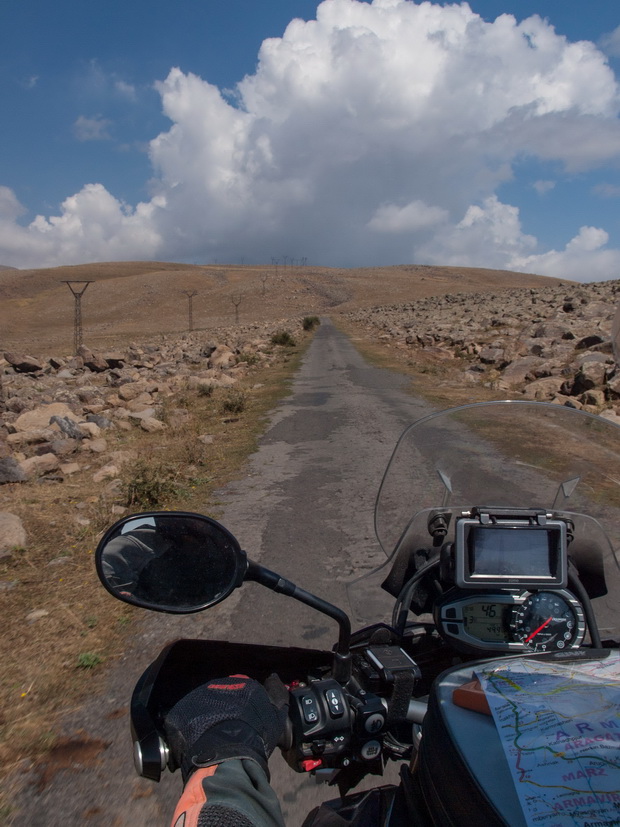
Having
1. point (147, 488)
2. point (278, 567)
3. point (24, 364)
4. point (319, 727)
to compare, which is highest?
point (319, 727)

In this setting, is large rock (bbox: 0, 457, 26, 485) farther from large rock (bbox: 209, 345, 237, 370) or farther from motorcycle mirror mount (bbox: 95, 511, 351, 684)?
large rock (bbox: 209, 345, 237, 370)

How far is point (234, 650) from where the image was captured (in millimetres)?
1807

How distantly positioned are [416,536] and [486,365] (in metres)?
18.7

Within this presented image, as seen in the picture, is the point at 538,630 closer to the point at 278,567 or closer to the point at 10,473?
the point at 278,567

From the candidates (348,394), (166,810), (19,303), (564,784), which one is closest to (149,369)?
(348,394)

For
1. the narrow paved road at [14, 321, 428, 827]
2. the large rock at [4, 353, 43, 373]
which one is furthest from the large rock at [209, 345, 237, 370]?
the narrow paved road at [14, 321, 428, 827]

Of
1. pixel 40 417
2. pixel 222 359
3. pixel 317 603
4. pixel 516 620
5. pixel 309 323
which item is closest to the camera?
pixel 317 603

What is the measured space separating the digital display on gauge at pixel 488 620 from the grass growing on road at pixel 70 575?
1963 millimetres

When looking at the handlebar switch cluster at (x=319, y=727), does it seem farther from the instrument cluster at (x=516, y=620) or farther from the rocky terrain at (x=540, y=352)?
the rocky terrain at (x=540, y=352)

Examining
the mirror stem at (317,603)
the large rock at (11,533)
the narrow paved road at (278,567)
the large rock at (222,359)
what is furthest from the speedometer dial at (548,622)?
the large rock at (222,359)

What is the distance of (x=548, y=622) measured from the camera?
6.29 feet

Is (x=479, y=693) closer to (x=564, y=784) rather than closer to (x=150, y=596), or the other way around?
(x=564, y=784)

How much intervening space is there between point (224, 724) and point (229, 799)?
0.80ft

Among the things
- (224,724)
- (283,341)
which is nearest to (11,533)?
(224,724)
